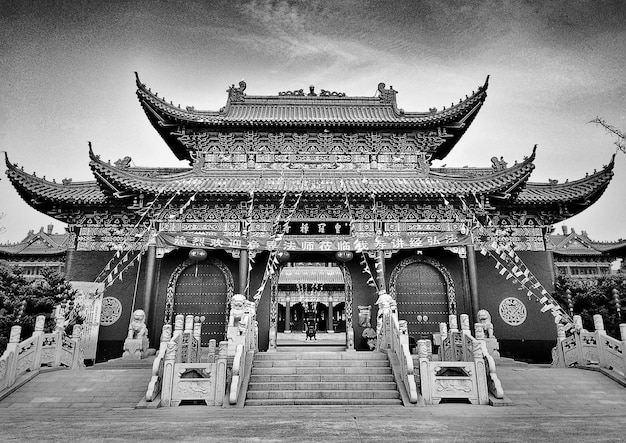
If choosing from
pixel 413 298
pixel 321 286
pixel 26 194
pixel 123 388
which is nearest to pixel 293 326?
pixel 321 286

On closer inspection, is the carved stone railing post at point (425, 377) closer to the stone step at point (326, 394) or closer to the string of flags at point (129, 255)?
the stone step at point (326, 394)

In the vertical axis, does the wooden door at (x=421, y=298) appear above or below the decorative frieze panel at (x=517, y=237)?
below

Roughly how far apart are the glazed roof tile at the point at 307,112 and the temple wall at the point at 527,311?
234 inches

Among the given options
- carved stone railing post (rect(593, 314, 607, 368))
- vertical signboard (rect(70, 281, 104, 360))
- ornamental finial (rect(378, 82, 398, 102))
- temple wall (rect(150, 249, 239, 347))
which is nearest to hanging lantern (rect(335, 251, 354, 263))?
temple wall (rect(150, 249, 239, 347))

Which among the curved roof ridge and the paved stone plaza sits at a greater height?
the curved roof ridge

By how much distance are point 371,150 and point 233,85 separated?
22.7 feet

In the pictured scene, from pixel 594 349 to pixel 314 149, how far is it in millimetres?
11353

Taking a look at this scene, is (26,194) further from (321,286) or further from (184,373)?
(321,286)

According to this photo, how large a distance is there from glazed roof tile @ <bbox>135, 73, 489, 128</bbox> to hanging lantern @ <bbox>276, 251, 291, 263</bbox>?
549cm

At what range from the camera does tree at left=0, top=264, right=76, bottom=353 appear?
10.6 metres

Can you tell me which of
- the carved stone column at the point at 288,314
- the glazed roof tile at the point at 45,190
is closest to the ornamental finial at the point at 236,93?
the glazed roof tile at the point at 45,190

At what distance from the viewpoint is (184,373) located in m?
8.48

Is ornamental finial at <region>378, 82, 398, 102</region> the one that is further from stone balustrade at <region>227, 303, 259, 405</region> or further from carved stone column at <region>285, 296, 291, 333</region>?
carved stone column at <region>285, 296, 291, 333</region>

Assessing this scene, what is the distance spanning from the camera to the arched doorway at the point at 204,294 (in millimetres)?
14156
